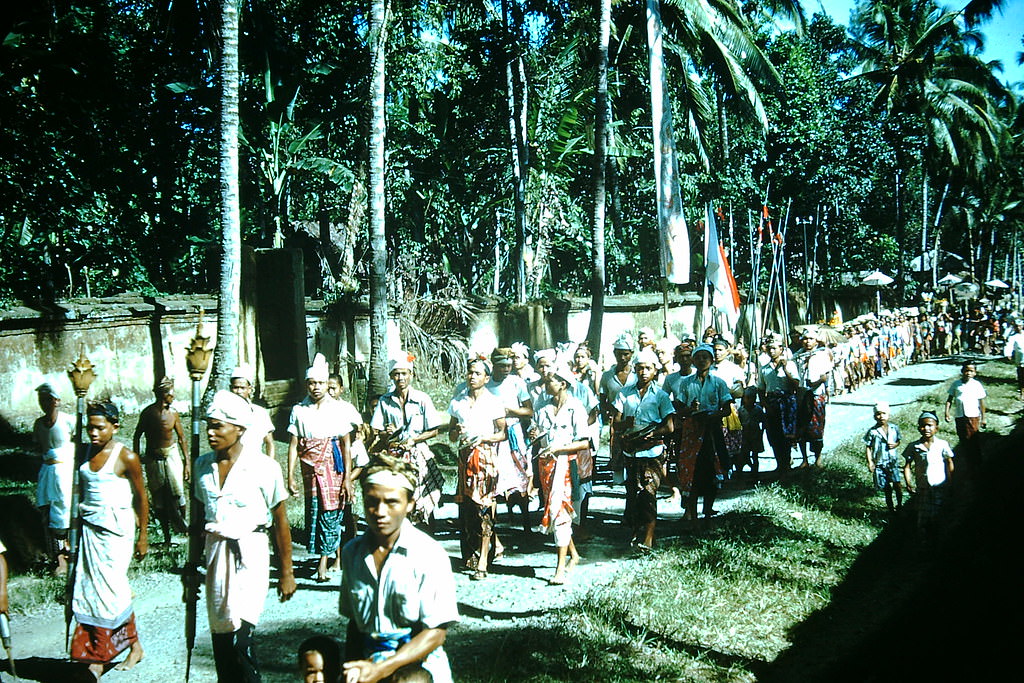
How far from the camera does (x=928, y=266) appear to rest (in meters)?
47.7

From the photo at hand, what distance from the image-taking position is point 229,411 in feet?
15.6

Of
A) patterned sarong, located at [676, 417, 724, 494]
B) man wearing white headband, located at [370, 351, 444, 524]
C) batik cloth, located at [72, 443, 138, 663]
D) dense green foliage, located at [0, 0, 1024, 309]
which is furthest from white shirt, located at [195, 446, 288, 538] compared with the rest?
dense green foliage, located at [0, 0, 1024, 309]

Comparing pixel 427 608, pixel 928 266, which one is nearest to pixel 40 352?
pixel 427 608

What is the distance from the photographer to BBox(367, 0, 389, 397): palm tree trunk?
11.6 metres

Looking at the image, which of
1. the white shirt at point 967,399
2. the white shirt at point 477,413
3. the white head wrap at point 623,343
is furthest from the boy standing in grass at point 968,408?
the white shirt at point 477,413

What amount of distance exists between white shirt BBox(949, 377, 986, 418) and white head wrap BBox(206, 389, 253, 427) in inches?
405

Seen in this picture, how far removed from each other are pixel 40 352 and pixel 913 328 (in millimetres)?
26062

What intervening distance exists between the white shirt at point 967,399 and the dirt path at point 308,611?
520cm

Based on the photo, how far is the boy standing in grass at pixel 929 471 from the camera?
8797 millimetres

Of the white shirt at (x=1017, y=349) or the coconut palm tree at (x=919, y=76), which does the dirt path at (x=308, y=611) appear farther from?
the coconut palm tree at (x=919, y=76)

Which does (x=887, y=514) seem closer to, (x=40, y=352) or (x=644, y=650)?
(x=644, y=650)

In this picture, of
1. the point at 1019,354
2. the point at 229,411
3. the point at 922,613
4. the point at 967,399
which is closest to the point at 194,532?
the point at 229,411

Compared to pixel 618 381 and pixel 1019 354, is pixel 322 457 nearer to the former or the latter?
pixel 618 381

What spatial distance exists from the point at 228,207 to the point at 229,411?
20.6 ft
